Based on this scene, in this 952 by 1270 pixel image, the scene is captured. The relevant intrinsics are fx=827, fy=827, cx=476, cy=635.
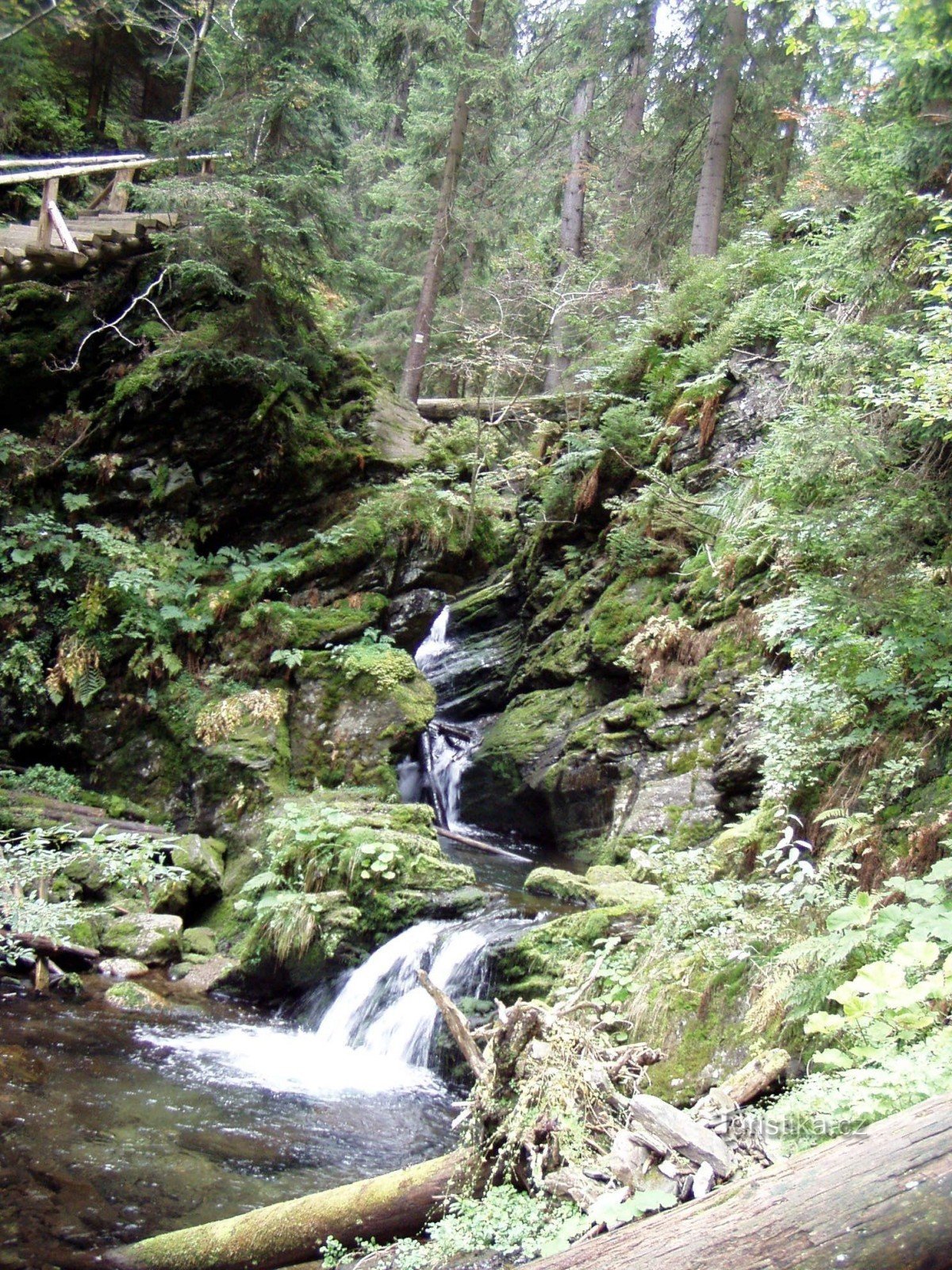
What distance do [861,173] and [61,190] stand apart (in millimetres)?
16766

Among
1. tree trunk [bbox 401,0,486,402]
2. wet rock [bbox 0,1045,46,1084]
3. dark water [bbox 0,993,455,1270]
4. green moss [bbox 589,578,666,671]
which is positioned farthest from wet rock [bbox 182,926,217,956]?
tree trunk [bbox 401,0,486,402]

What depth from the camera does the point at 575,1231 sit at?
8.78 feet

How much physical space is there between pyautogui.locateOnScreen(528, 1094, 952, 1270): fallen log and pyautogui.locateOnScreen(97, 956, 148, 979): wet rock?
7.23 meters

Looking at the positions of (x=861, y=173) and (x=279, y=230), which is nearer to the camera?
(x=861, y=173)

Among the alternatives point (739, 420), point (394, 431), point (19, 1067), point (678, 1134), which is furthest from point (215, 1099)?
point (394, 431)

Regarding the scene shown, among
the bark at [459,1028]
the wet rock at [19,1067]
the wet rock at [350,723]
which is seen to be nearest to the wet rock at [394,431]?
the wet rock at [350,723]

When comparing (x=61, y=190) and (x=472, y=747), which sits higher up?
(x=61, y=190)

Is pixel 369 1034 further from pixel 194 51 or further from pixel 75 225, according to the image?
pixel 194 51

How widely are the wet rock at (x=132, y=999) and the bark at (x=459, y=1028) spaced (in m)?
4.79

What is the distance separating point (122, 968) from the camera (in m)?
8.26

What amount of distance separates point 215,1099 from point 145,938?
10.2ft

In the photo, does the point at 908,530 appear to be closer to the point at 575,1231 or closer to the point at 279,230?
the point at 575,1231

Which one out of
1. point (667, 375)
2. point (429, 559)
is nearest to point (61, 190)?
point (429, 559)

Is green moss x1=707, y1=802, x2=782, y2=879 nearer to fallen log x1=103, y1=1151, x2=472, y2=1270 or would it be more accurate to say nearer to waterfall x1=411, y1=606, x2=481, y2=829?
fallen log x1=103, y1=1151, x2=472, y2=1270
